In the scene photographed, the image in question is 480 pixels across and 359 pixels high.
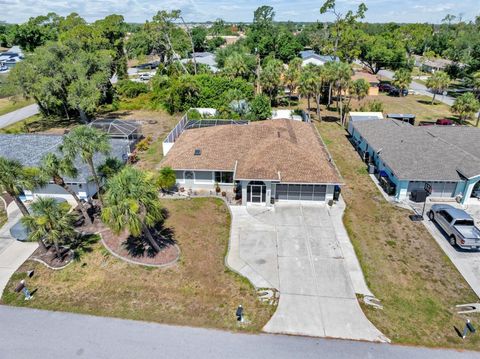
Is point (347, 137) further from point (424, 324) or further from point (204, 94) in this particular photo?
point (424, 324)

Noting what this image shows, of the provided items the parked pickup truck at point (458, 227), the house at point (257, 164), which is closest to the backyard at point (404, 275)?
the parked pickup truck at point (458, 227)

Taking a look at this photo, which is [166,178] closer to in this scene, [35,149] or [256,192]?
[256,192]

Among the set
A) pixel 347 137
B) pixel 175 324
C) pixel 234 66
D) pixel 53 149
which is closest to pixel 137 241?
pixel 175 324

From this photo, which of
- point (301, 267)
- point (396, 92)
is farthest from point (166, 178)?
point (396, 92)

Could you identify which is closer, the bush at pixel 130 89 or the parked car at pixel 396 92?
the bush at pixel 130 89

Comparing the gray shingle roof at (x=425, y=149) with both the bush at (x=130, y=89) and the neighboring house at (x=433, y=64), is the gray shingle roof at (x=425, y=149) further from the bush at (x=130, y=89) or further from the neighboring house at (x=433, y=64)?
the neighboring house at (x=433, y=64)

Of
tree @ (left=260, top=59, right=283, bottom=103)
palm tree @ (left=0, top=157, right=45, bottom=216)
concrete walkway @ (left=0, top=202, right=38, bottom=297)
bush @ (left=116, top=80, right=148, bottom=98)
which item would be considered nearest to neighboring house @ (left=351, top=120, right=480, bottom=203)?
tree @ (left=260, top=59, right=283, bottom=103)

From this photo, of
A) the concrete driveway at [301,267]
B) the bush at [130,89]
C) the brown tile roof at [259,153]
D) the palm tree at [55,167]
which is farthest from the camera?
the bush at [130,89]
